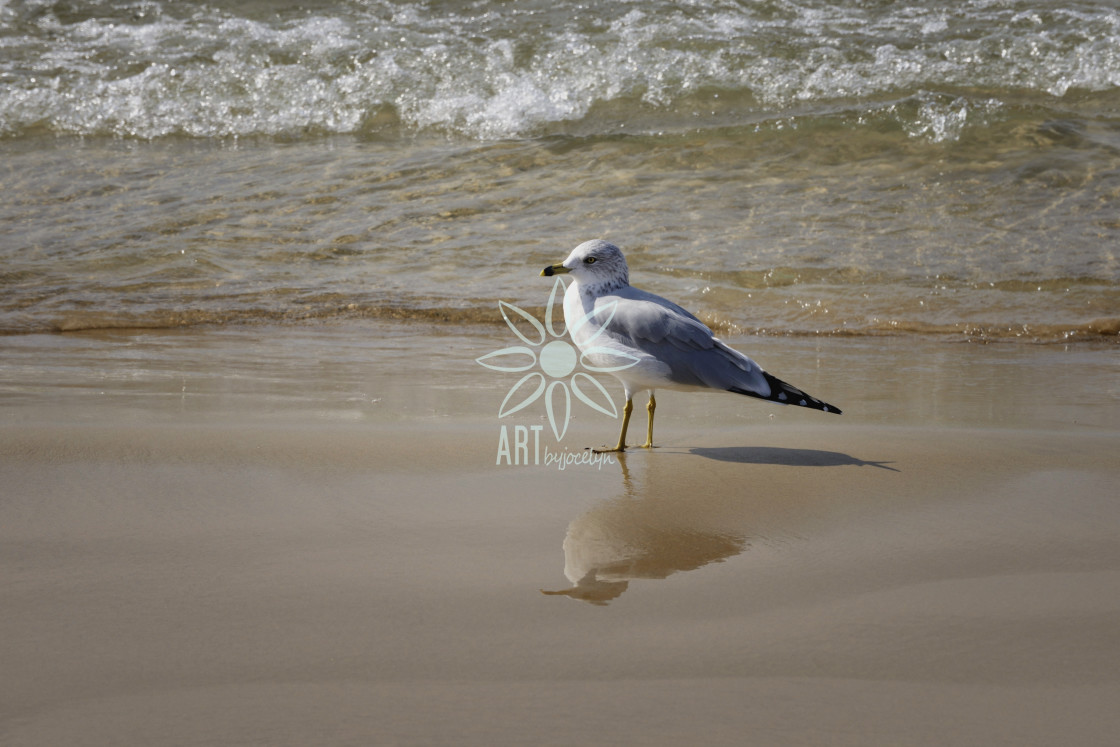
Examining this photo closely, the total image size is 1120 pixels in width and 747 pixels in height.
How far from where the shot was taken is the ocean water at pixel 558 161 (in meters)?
6.04

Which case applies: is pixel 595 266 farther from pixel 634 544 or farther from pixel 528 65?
pixel 528 65

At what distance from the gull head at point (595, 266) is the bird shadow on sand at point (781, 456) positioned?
607 millimetres

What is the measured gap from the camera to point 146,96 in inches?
454

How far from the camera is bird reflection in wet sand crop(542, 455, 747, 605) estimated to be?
1.94m

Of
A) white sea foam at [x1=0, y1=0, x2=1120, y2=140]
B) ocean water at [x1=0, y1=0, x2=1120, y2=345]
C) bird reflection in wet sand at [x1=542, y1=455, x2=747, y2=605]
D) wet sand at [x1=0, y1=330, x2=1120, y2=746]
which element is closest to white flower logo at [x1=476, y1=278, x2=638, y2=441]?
wet sand at [x1=0, y1=330, x2=1120, y2=746]

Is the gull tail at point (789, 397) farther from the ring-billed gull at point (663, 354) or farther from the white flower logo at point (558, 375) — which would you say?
→ the white flower logo at point (558, 375)

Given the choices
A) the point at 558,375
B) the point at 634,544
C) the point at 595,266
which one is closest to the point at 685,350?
the point at 595,266

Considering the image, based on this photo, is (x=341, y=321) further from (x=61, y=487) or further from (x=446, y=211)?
(x=61, y=487)

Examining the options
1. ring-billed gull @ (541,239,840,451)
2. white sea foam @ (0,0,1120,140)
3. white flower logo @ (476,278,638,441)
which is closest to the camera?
A: ring-billed gull @ (541,239,840,451)

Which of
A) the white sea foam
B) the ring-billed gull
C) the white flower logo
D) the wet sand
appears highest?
the white sea foam

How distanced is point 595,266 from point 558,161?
5.73 metres

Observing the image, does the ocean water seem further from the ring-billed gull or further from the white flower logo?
the ring-billed gull

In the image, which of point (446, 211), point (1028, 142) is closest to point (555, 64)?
point (446, 211)

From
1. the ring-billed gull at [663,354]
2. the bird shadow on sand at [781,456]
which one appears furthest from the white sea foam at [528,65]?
the bird shadow on sand at [781,456]
